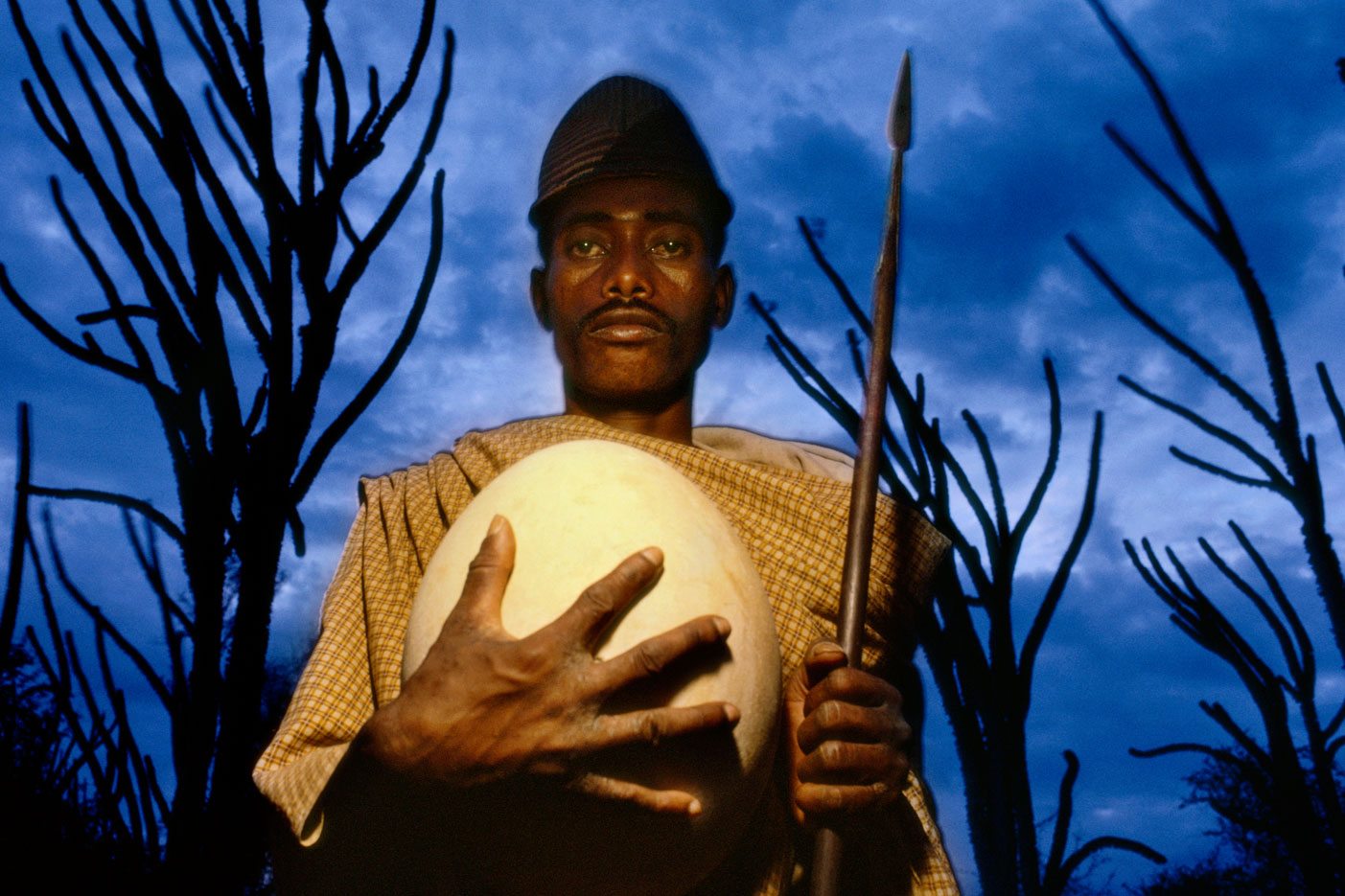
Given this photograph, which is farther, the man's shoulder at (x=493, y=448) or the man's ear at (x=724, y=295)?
the man's ear at (x=724, y=295)

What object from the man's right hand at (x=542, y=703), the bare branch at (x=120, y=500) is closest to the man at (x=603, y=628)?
the man's right hand at (x=542, y=703)

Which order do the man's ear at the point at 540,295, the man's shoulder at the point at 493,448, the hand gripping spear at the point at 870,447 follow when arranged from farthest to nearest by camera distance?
the man's ear at the point at 540,295
the man's shoulder at the point at 493,448
the hand gripping spear at the point at 870,447

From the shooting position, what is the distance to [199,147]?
2.04 m

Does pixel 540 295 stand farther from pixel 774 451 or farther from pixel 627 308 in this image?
pixel 774 451

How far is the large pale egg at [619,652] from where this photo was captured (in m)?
1.10

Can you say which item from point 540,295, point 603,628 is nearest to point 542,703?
point 603,628

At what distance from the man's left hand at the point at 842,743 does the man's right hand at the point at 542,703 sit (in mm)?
259

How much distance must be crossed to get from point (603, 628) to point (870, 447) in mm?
541

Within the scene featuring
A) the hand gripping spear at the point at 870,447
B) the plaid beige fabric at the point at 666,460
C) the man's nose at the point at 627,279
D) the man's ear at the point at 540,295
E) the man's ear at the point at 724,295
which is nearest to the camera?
the hand gripping spear at the point at 870,447

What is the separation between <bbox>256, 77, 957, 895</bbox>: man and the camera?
1.06 m

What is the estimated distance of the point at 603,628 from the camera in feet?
3.54

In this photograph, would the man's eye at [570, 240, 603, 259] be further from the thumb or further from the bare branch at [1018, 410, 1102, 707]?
the bare branch at [1018, 410, 1102, 707]

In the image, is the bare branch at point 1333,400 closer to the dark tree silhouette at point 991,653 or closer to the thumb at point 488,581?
the dark tree silhouette at point 991,653

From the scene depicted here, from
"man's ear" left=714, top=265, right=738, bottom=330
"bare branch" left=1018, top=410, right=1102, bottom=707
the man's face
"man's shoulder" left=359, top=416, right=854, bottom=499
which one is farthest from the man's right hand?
"bare branch" left=1018, top=410, right=1102, bottom=707
